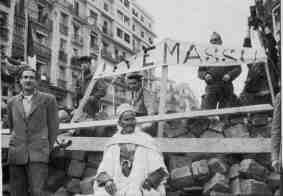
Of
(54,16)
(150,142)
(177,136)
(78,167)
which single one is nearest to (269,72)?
(177,136)

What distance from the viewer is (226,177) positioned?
425 centimetres

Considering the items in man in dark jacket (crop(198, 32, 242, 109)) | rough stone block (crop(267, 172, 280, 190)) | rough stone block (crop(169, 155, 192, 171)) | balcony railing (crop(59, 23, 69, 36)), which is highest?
balcony railing (crop(59, 23, 69, 36))

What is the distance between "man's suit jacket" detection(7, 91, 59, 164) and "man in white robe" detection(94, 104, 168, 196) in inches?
19.3

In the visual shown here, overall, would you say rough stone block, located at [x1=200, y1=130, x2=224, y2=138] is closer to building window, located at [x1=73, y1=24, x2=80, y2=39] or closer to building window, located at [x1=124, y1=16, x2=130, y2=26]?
building window, located at [x1=124, y1=16, x2=130, y2=26]

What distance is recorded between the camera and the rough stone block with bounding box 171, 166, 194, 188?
429cm

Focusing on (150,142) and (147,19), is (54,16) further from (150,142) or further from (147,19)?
(150,142)

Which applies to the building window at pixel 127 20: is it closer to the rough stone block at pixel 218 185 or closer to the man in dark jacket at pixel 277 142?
the rough stone block at pixel 218 185

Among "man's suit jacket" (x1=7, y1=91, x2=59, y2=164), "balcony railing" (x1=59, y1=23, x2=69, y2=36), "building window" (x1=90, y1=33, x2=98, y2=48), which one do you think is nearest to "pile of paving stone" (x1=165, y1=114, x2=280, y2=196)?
"man's suit jacket" (x1=7, y1=91, x2=59, y2=164)

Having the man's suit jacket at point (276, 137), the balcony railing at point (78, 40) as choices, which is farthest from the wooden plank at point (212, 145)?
the balcony railing at point (78, 40)

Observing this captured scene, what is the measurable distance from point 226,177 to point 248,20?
208cm

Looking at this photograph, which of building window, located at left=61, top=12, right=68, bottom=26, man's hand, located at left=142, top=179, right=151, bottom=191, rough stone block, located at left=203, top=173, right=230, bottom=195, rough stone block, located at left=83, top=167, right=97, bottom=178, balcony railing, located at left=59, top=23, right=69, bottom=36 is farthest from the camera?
balcony railing, located at left=59, top=23, right=69, bottom=36

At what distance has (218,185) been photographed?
4086 millimetres

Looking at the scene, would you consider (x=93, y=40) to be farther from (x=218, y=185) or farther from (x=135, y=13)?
(x=218, y=185)

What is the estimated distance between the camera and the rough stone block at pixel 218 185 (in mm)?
4090
